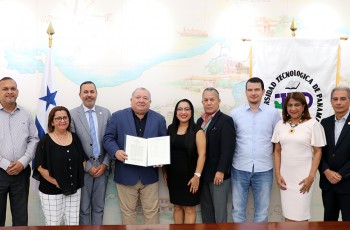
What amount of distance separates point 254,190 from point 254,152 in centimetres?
41

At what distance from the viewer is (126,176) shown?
3053 millimetres

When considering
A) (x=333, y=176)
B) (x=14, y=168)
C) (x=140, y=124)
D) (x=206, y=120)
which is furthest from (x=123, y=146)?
(x=333, y=176)

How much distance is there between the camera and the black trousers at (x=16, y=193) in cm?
290

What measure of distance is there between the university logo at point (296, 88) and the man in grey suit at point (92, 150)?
1778mm

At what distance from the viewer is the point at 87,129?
310 centimetres

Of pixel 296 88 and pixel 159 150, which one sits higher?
pixel 296 88

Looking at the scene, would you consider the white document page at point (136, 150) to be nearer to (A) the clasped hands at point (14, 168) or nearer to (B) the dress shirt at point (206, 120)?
(B) the dress shirt at point (206, 120)

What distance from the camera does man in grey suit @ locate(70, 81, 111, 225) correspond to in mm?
3092

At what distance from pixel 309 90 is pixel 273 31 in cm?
75

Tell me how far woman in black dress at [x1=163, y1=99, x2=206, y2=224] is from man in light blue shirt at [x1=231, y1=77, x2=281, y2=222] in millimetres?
394

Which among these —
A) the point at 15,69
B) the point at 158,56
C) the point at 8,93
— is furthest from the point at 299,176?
the point at 15,69

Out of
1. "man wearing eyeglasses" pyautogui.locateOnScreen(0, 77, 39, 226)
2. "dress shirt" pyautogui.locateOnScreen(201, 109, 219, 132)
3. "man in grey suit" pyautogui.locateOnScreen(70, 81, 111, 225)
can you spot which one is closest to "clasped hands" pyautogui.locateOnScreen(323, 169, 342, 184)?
"dress shirt" pyautogui.locateOnScreen(201, 109, 219, 132)

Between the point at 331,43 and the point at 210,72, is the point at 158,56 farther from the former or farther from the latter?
the point at 331,43

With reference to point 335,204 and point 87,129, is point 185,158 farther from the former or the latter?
point 335,204
